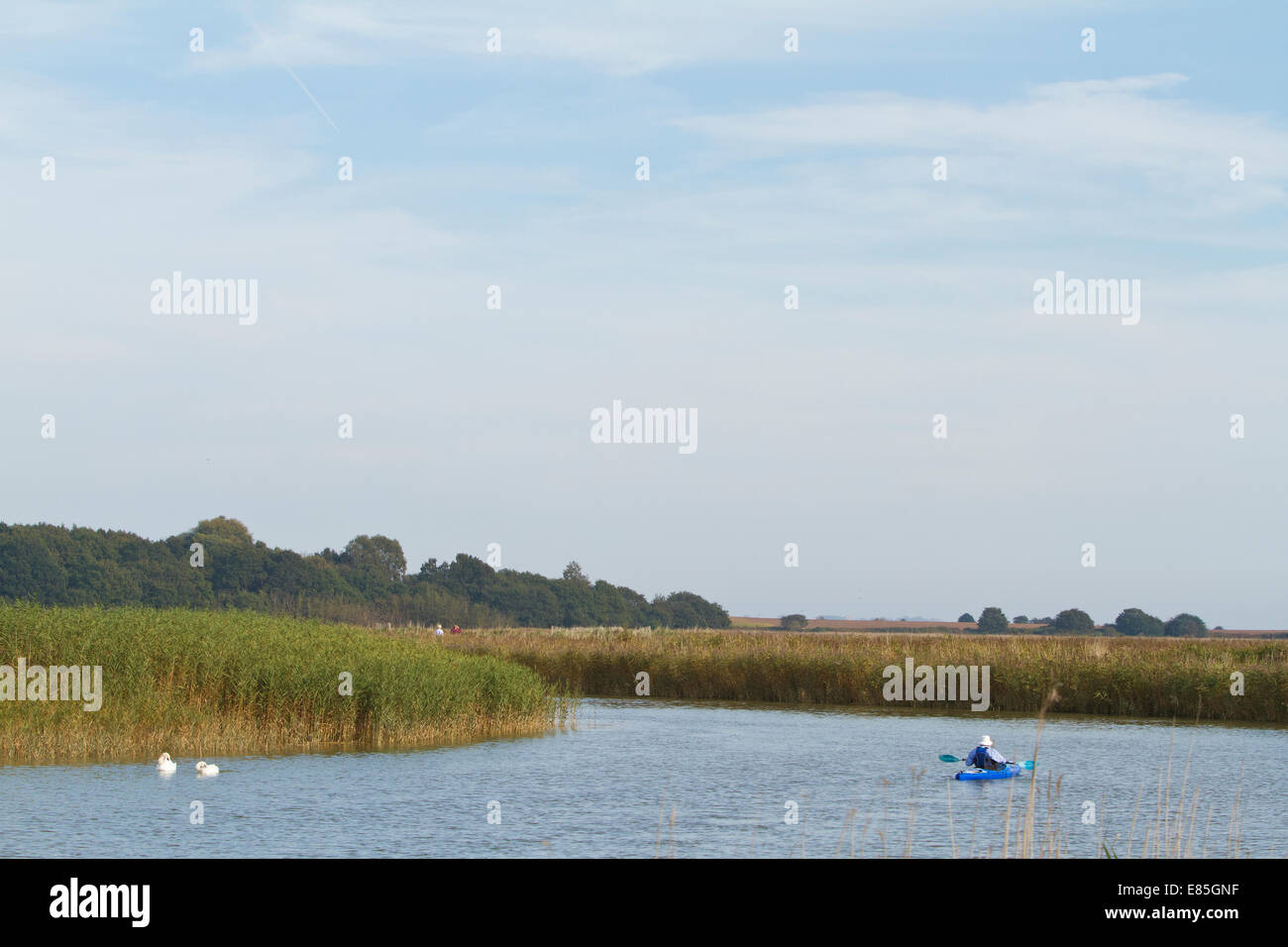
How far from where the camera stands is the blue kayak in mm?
20703

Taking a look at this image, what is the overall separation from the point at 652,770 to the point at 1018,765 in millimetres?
6111

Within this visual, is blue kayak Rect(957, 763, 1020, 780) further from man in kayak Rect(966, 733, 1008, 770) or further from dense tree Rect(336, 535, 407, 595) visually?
dense tree Rect(336, 535, 407, 595)

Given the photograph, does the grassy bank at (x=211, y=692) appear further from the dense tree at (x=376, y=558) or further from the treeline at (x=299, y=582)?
the dense tree at (x=376, y=558)

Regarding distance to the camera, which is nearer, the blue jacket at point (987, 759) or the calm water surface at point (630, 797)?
the calm water surface at point (630, 797)

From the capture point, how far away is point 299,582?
3723 inches

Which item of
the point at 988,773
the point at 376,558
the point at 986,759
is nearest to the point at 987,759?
the point at 986,759

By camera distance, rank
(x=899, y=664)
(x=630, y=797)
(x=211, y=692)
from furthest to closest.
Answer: (x=899, y=664) → (x=211, y=692) → (x=630, y=797)

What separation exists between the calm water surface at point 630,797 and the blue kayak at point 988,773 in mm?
331

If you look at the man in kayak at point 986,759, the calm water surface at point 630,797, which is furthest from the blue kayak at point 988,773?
the calm water surface at point 630,797

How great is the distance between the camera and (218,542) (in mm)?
95250

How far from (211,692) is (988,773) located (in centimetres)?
1312

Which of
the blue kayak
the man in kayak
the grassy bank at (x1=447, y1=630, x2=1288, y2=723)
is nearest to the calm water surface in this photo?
the blue kayak

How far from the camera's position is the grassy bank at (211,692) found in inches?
780

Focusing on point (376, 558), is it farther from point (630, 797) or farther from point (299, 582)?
point (630, 797)
